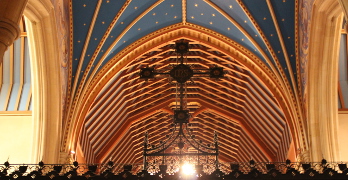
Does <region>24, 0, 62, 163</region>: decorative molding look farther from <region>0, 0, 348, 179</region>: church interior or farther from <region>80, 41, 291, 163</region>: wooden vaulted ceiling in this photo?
<region>80, 41, 291, 163</region>: wooden vaulted ceiling

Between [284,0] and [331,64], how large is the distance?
83.0 inches

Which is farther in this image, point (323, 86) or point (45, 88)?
point (45, 88)

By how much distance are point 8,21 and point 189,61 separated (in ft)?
33.1

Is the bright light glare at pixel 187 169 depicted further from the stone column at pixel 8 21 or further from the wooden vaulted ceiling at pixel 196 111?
the wooden vaulted ceiling at pixel 196 111

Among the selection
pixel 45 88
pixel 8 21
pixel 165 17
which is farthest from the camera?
pixel 165 17

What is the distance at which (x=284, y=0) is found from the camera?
46.9ft

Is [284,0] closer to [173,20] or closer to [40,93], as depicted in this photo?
[173,20]

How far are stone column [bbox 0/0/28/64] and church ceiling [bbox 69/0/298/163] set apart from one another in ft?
19.0

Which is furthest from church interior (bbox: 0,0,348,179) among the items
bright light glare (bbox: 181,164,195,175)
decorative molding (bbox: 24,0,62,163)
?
bright light glare (bbox: 181,164,195,175)

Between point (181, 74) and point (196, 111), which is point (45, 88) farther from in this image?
point (196, 111)

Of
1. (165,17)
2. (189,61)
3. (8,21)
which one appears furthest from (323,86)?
(8,21)

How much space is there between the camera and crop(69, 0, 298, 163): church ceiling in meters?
14.8

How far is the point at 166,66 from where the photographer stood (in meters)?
18.4

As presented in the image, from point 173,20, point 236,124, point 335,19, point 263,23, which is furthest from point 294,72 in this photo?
point 236,124
